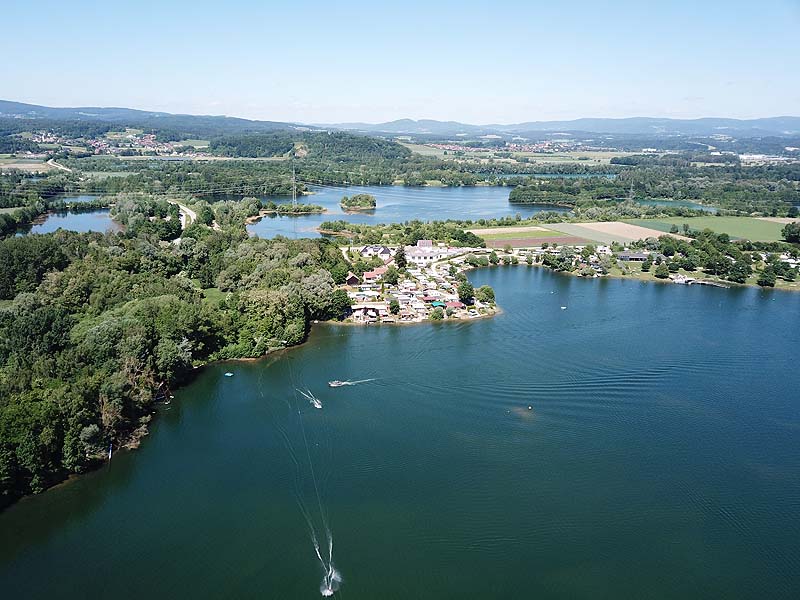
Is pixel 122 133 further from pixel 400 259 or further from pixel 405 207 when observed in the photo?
pixel 400 259

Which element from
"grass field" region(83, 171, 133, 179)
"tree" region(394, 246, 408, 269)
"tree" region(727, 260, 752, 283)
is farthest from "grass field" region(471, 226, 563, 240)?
"grass field" region(83, 171, 133, 179)

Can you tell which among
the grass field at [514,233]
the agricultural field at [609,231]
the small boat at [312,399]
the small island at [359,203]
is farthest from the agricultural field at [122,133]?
the small boat at [312,399]

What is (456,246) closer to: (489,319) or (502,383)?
(489,319)

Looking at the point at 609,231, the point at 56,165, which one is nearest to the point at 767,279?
the point at 609,231

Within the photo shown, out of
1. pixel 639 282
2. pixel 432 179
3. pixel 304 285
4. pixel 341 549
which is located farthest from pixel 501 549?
pixel 432 179

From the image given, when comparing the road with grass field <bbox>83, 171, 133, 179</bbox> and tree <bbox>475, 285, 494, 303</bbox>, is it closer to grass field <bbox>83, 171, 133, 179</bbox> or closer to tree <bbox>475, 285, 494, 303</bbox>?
grass field <bbox>83, 171, 133, 179</bbox>

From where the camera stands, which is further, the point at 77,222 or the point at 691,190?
the point at 691,190

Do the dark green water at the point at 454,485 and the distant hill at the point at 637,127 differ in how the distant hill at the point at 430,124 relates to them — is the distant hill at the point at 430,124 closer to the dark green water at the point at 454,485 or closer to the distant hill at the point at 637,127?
the distant hill at the point at 637,127

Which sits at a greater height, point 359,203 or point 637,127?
point 637,127
